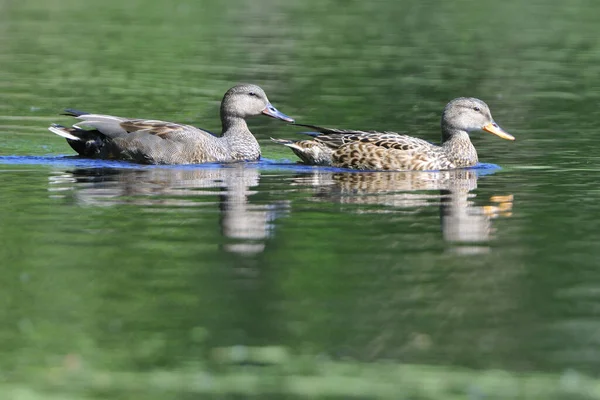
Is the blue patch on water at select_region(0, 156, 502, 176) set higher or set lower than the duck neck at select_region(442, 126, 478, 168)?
Answer: lower

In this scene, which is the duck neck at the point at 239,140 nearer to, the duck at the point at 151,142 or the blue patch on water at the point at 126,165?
the duck at the point at 151,142

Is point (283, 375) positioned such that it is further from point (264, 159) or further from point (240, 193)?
point (264, 159)

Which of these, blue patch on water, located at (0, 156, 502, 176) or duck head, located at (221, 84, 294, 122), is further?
duck head, located at (221, 84, 294, 122)

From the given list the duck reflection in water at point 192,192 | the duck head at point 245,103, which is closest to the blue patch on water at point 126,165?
the duck reflection in water at point 192,192

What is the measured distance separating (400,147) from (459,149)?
2.94 feet

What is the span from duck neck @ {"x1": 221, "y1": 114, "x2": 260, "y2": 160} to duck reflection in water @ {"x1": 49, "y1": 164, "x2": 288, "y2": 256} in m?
0.37

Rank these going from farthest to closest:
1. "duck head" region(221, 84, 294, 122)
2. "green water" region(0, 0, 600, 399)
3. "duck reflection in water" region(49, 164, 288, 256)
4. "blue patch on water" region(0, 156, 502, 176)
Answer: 1. "duck head" region(221, 84, 294, 122)
2. "blue patch on water" region(0, 156, 502, 176)
3. "duck reflection in water" region(49, 164, 288, 256)
4. "green water" region(0, 0, 600, 399)

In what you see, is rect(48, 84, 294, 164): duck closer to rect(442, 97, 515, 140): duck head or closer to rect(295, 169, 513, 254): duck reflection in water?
rect(295, 169, 513, 254): duck reflection in water

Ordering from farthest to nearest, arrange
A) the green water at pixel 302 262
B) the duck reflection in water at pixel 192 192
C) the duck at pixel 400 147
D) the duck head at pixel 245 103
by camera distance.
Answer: the duck head at pixel 245 103
the duck at pixel 400 147
the duck reflection in water at pixel 192 192
the green water at pixel 302 262

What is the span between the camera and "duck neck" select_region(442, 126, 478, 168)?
17.1m

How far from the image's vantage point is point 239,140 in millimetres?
18016

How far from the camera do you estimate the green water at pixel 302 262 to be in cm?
810

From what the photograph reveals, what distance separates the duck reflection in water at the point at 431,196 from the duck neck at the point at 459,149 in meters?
0.18

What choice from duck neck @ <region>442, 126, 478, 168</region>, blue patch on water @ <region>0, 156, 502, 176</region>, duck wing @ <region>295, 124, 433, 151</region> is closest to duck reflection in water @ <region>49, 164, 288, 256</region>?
blue patch on water @ <region>0, 156, 502, 176</region>
